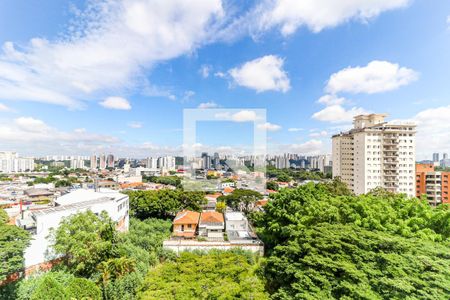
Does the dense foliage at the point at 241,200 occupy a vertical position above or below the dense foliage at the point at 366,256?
below

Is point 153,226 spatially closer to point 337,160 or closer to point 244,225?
point 244,225

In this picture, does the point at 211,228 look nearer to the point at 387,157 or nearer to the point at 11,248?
the point at 11,248

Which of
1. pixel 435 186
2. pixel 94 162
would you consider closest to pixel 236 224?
pixel 435 186

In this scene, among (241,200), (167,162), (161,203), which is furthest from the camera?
(167,162)

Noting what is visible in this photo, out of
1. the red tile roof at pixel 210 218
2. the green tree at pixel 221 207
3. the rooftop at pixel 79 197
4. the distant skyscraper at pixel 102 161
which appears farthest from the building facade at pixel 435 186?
the distant skyscraper at pixel 102 161

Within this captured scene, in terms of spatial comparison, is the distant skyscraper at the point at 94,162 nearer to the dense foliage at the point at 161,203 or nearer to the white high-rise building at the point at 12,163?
the white high-rise building at the point at 12,163

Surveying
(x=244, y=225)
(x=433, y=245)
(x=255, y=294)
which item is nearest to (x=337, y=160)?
(x=244, y=225)

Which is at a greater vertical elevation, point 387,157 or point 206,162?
point 387,157
